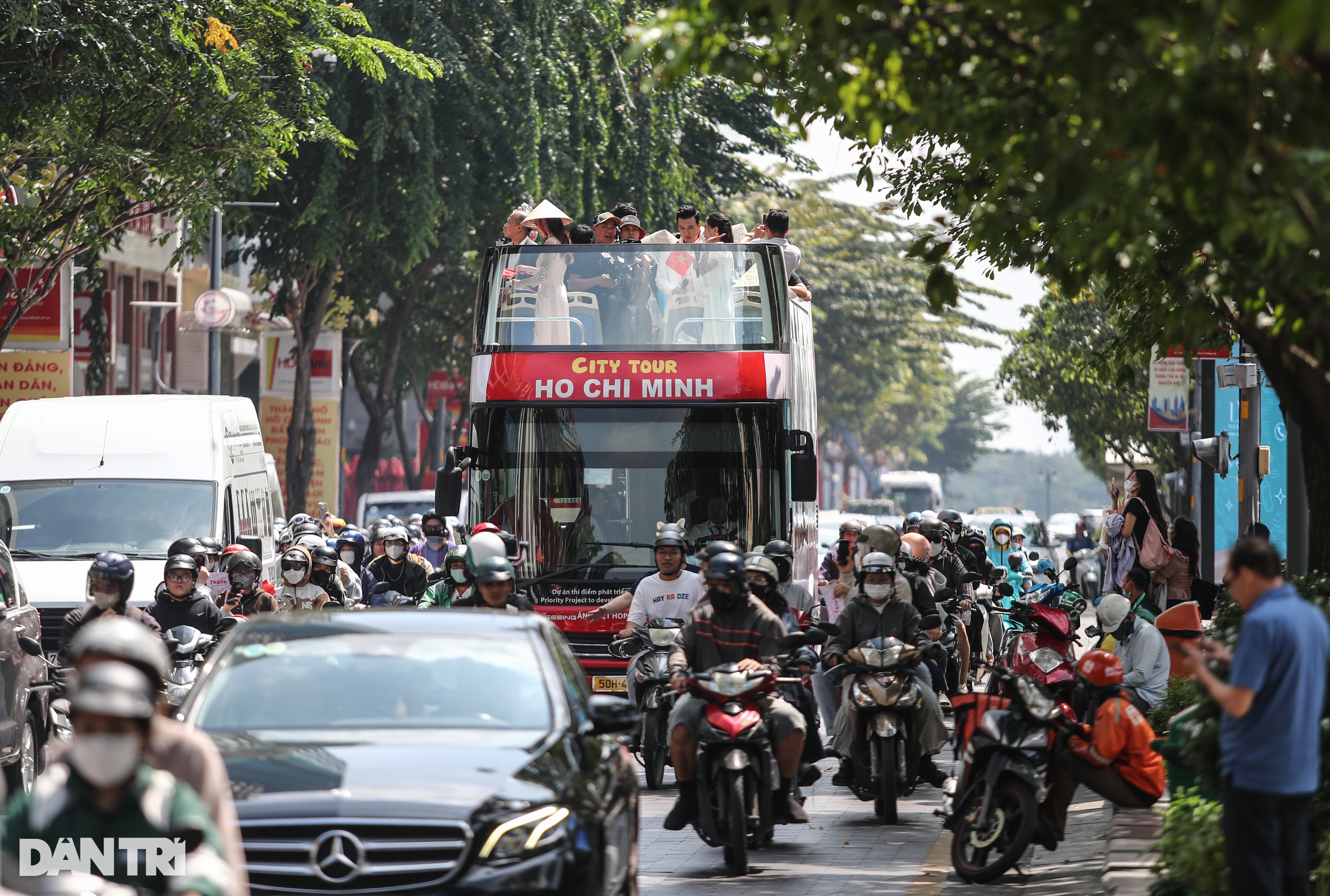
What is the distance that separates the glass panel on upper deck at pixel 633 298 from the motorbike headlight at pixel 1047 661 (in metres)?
4.58

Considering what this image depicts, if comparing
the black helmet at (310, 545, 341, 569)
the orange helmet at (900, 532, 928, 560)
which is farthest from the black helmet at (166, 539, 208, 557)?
the orange helmet at (900, 532, 928, 560)

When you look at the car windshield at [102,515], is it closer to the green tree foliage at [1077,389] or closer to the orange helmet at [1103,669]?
the orange helmet at [1103,669]

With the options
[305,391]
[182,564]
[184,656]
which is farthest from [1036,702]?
[305,391]

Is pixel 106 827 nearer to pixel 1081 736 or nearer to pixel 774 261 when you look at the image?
pixel 1081 736

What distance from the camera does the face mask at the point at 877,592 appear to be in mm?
11055

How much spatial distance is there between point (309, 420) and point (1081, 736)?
25.6 m

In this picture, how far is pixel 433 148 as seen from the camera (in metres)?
27.5

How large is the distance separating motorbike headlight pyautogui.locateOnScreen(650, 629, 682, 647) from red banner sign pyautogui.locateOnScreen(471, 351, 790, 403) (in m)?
2.96

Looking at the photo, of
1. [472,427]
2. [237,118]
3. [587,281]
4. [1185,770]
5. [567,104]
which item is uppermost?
[567,104]

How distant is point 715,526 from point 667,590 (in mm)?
2653

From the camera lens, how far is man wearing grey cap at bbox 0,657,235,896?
14.5ft

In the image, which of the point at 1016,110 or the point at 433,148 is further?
the point at 433,148

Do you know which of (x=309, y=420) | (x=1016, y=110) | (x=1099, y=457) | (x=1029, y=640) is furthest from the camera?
(x=1099, y=457)

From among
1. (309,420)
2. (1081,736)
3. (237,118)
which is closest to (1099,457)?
(309,420)
